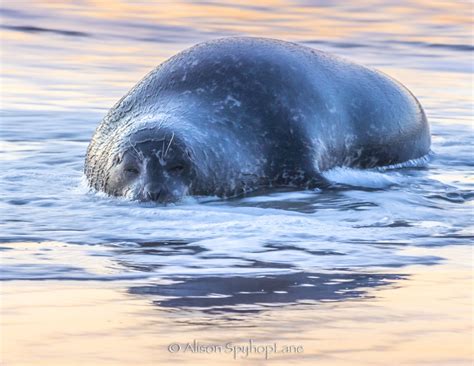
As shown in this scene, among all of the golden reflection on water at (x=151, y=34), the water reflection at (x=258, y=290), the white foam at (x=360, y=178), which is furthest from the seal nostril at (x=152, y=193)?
the golden reflection on water at (x=151, y=34)

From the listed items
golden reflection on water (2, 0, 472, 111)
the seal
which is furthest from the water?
golden reflection on water (2, 0, 472, 111)

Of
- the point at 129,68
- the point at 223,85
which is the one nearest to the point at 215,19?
the point at 129,68

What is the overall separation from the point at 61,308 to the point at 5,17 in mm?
12252

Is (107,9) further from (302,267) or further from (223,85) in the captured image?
(302,267)

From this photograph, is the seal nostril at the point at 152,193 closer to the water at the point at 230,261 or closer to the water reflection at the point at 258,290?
the water at the point at 230,261

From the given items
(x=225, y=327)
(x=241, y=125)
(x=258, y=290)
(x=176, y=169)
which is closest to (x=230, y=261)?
(x=258, y=290)

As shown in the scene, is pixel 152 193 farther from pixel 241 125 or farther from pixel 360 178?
pixel 360 178

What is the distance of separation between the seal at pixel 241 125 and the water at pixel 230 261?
18 cm

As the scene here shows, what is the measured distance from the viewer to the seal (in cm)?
682

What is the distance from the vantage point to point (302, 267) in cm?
522

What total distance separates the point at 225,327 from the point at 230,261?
1100mm

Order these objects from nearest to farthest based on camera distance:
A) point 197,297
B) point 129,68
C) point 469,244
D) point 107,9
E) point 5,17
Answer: point 197,297 → point 469,244 → point 129,68 → point 5,17 → point 107,9

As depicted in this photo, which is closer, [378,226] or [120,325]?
[120,325]

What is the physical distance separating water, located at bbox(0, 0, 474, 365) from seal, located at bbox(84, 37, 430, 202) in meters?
0.18
